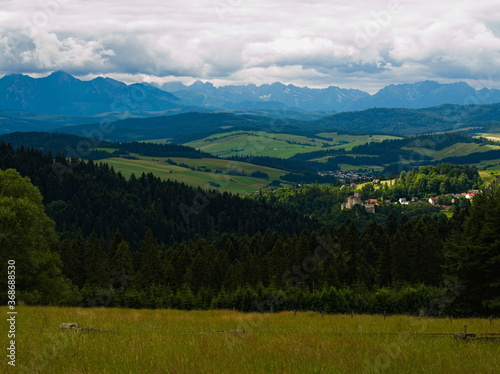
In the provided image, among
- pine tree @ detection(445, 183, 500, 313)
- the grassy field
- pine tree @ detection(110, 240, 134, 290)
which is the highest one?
the grassy field

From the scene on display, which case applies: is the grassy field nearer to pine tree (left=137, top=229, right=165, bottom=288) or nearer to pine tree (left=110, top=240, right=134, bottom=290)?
pine tree (left=137, top=229, right=165, bottom=288)

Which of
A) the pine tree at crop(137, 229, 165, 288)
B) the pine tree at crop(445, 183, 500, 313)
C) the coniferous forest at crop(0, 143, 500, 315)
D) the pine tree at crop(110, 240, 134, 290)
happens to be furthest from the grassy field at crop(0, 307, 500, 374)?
the pine tree at crop(110, 240, 134, 290)

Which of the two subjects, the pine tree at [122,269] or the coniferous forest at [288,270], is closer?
the coniferous forest at [288,270]

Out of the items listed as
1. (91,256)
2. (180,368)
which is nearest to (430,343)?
(180,368)

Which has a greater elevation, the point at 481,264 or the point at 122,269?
the point at 481,264

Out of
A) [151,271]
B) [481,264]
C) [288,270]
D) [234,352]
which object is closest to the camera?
[234,352]

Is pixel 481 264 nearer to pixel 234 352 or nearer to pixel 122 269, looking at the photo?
pixel 234 352

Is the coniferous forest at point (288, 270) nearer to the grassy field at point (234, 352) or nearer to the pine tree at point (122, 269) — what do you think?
the pine tree at point (122, 269)

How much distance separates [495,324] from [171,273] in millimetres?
77167

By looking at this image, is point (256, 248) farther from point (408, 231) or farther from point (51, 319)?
point (51, 319)

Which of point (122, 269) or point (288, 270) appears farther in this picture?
point (122, 269)

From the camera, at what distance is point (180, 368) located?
14.2 m

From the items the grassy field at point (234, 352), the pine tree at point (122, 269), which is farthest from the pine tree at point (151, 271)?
the grassy field at point (234, 352)

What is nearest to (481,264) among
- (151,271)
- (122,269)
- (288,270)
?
(288,270)
